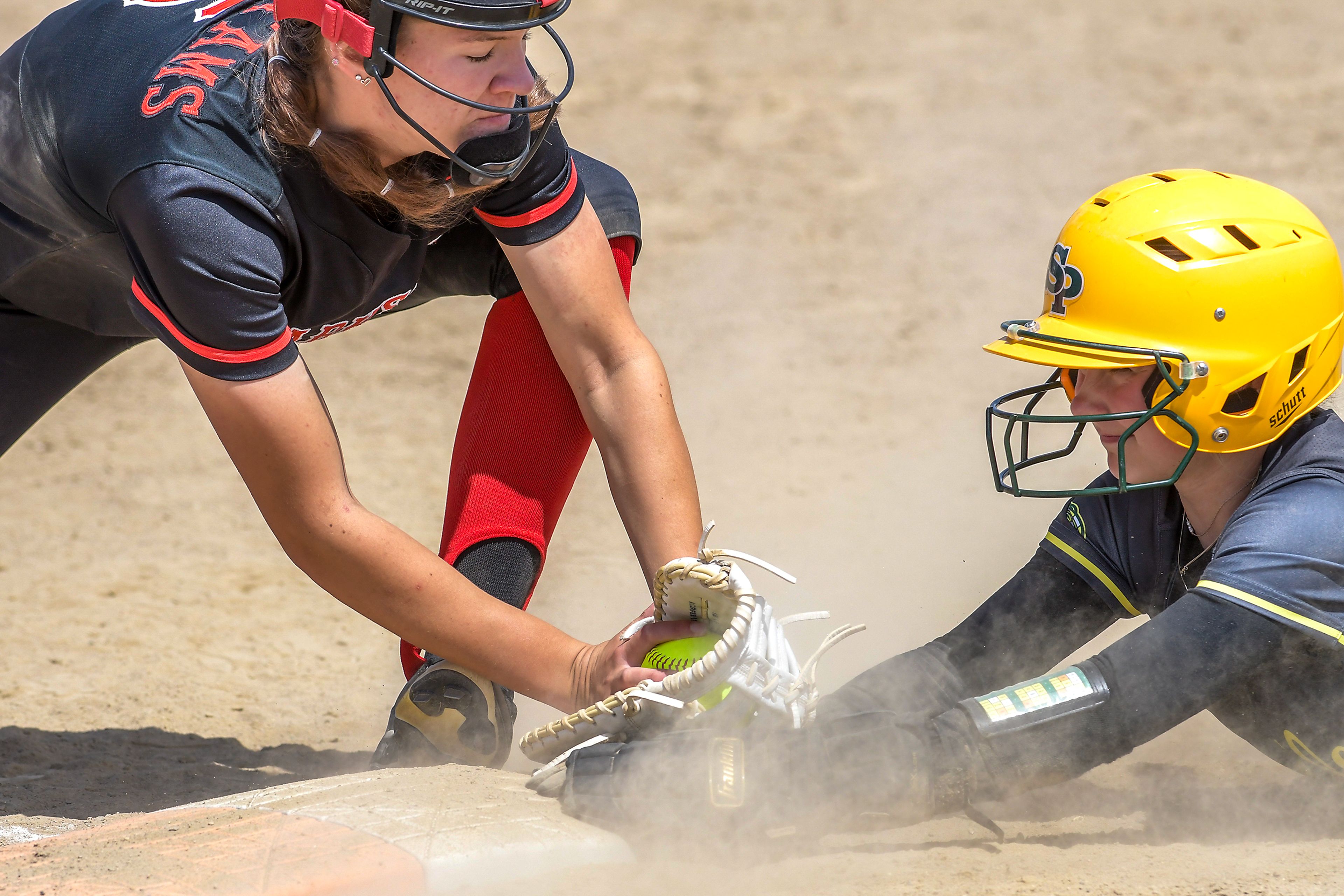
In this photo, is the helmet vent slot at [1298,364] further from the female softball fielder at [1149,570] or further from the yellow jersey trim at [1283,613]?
the yellow jersey trim at [1283,613]

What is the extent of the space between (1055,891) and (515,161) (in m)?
1.46

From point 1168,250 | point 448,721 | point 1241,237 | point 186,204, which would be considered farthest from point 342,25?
point 1241,237

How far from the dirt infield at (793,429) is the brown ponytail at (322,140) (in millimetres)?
1172

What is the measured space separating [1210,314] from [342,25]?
4.91 ft

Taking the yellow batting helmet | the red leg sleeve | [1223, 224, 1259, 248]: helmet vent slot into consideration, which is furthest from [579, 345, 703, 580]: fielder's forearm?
[1223, 224, 1259, 248]: helmet vent slot

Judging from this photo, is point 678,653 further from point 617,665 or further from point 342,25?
A: point 342,25

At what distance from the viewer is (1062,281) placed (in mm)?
2385

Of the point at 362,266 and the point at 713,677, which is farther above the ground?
the point at 362,266

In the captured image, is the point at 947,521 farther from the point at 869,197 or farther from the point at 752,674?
the point at 869,197

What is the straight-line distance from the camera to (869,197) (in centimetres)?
737

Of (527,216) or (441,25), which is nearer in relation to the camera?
(441,25)

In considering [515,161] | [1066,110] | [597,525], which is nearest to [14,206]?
[515,161]

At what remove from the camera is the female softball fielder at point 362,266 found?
207 cm

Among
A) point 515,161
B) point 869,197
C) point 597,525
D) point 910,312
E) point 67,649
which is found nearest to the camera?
point 515,161
